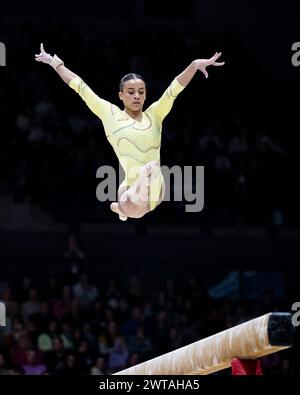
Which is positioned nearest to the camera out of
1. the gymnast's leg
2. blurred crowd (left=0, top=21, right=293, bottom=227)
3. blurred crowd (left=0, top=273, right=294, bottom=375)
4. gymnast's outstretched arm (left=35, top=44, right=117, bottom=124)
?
the gymnast's leg

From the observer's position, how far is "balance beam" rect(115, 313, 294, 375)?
6.52 m

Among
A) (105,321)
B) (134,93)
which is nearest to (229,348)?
(134,93)

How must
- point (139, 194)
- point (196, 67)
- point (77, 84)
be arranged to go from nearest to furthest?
1. point (139, 194)
2. point (196, 67)
3. point (77, 84)

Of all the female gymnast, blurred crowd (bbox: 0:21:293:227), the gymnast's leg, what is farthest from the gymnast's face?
blurred crowd (bbox: 0:21:293:227)

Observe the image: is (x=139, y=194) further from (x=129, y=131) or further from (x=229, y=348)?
(x=229, y=348)

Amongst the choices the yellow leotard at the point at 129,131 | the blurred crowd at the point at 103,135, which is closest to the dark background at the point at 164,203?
the blurred crowd at the point at 103,135

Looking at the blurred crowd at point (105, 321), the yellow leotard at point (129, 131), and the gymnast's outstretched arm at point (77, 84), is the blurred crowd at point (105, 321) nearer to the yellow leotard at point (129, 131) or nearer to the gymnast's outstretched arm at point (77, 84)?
the yellow leotard at point (129, 131)

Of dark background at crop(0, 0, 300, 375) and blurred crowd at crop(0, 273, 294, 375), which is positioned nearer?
blurred crowd at crop(0, 273, 294, 375)

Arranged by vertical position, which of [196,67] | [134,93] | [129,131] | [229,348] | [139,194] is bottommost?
[229,348]

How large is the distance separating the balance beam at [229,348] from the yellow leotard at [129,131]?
1.36m

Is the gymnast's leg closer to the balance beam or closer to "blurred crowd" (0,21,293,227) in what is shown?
the balance beam

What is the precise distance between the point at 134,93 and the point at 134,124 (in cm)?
30

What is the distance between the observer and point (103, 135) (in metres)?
15.9

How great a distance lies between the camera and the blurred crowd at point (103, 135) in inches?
601
